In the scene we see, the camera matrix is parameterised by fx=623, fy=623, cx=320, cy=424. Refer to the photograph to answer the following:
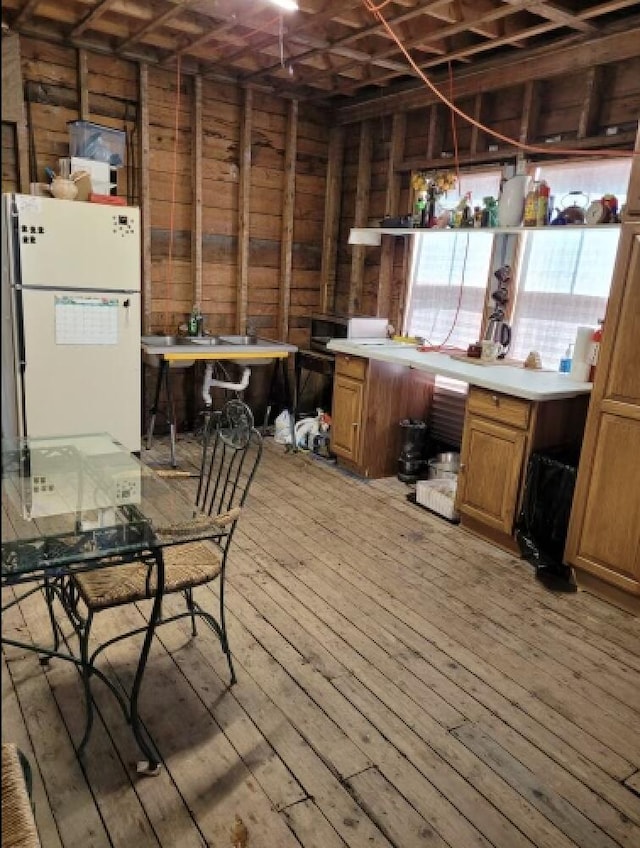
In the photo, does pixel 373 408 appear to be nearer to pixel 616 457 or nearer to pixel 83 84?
pixel 616 457

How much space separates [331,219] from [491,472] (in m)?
3.02

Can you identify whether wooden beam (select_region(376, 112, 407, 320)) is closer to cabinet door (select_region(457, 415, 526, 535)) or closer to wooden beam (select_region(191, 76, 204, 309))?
wooden beam (select_region(191, 76, 204, 309))

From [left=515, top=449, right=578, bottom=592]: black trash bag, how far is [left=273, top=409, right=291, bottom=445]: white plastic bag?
2.28m

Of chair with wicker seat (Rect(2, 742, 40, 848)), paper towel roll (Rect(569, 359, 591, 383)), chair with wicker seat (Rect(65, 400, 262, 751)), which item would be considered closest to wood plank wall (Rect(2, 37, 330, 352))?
paper towel roll (Rect(569, 359, 591, 383))

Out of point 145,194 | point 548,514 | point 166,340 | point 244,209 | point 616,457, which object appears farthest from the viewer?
point 244,209

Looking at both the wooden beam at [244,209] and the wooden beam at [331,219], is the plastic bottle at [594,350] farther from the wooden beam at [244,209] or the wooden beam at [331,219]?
the wooden beam at [244,209]

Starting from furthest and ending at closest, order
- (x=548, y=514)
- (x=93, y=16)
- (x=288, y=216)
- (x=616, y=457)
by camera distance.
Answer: (x=288, y=216)
(x=93, y=16)
(x=548, y=514)
(x=616, y=457)

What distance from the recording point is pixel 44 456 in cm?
241

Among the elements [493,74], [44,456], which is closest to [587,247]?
[493,74]

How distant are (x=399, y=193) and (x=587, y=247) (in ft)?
5.70

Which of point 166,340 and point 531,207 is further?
point 166,340

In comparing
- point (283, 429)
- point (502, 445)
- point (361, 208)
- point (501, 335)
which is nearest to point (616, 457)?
point (502, 445)

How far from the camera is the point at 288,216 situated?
524 cm

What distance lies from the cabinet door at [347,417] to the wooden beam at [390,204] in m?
1.00
